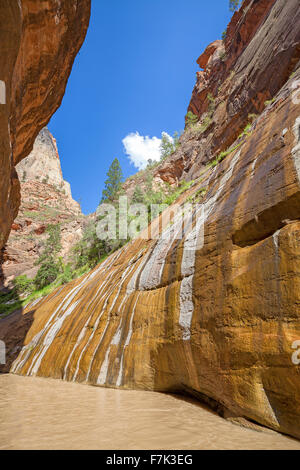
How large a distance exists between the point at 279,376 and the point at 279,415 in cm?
47

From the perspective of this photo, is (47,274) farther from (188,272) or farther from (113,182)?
(188,272)

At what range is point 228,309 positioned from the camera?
4.23 m

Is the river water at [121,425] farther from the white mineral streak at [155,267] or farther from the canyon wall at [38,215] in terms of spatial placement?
the canyon wall at [38,215]

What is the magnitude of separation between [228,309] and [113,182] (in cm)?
2910

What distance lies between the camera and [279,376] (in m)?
3.27

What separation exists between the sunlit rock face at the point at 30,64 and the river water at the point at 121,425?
5.75m

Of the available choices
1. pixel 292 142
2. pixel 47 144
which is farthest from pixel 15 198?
pixel 47 144

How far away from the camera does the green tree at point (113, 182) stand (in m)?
30.8

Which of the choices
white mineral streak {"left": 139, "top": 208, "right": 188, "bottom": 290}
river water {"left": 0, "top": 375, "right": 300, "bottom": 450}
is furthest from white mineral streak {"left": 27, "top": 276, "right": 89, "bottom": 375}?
white mineral streak {"left": 139, "top": 208, "right": 188, "bottom": 290}

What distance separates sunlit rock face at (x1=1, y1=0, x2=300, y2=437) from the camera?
3438 millimetres

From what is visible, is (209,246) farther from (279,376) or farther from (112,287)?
(112,287)

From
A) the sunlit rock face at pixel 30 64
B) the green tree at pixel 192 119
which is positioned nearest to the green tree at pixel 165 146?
the green tree at pixel 192 119

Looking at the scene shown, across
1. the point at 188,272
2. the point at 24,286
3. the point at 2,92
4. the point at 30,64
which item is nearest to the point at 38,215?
the point at 24,286

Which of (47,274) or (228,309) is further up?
(47,274)
